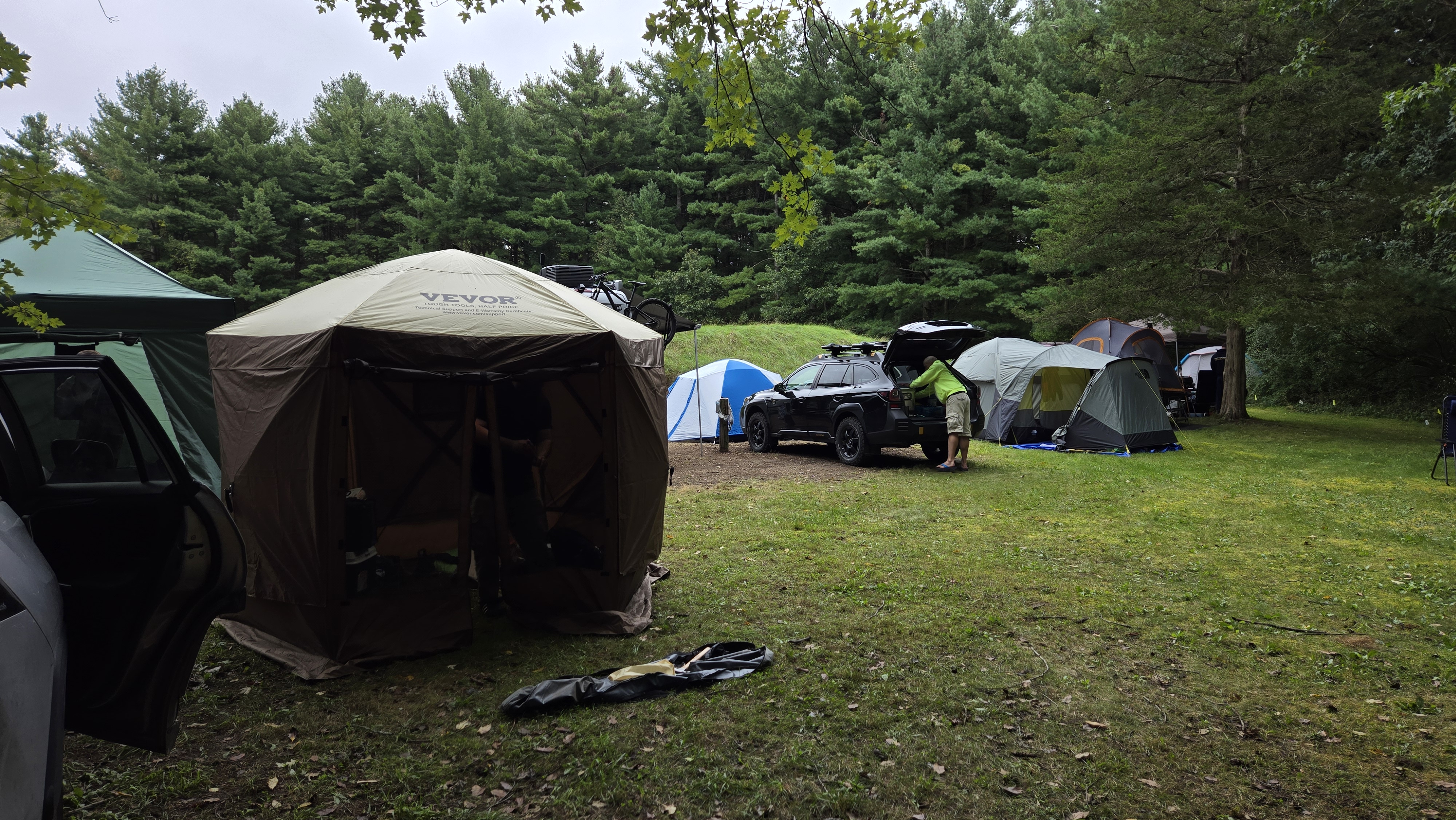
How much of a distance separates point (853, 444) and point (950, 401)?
169cm

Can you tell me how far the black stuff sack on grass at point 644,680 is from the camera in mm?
3730

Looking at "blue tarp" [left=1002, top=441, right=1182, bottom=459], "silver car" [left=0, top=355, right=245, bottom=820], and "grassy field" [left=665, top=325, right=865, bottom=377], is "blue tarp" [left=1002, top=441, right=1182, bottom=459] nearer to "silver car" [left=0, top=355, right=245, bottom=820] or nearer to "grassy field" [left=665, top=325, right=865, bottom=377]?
"grassy field" [left=665, top=325, right=865, bottom=377]

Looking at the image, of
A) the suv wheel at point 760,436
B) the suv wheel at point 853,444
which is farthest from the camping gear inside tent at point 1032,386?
the suv wheel at point 760,436

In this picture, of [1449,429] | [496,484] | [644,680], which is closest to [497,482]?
[496,484]

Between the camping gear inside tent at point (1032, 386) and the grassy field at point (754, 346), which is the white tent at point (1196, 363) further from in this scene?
the camping gear inside tent at point (1032, 386)

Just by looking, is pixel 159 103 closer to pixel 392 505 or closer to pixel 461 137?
pixel 461 137

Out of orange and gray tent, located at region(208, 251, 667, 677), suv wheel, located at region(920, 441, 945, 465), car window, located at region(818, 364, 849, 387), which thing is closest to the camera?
orange and gray tent, located at region(208, 251, 667, 677)

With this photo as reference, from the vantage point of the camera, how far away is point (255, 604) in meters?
4.58

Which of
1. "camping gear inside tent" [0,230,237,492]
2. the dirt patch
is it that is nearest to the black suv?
the dirt patch

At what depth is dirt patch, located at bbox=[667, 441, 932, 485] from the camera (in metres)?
10.9

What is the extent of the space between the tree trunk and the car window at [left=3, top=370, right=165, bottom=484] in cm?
1962

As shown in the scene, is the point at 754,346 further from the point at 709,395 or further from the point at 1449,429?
the point at 1449,429

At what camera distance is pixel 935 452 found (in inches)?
469

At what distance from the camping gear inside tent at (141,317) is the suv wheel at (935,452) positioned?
8.85 metres
